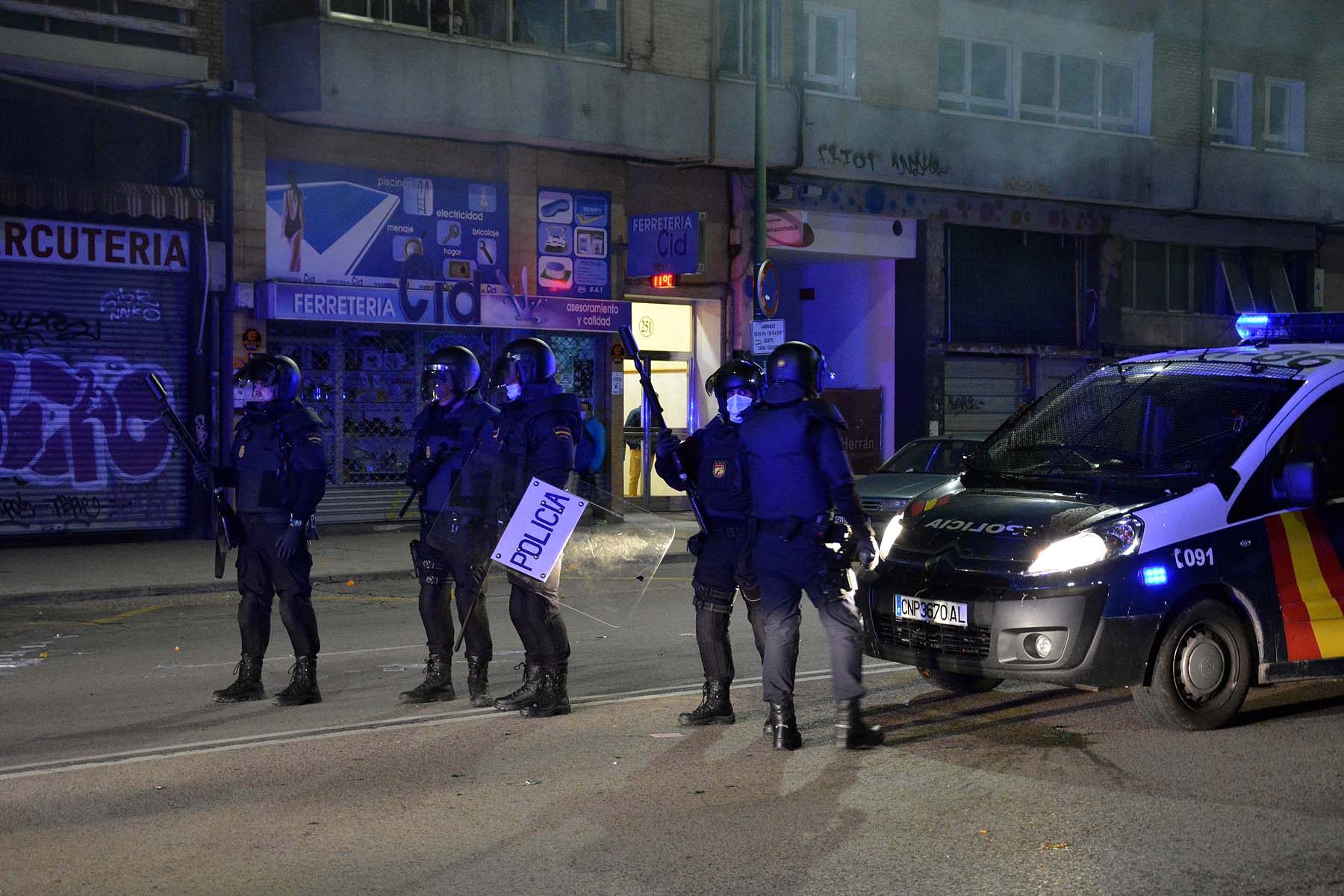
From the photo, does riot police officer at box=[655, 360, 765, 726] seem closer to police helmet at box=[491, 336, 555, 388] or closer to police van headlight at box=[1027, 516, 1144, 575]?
police helmet at box=[491, 336, 555, 388]

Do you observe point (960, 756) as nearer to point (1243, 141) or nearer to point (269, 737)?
point (269, 737)

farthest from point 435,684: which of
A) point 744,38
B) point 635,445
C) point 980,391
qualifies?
point 980,391

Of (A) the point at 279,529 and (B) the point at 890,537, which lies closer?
(B) the point at 890,537

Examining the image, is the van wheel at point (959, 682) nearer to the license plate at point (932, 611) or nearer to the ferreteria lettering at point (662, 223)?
the license plate at point (932, 611)

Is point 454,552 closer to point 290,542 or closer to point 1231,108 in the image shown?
point 290,542

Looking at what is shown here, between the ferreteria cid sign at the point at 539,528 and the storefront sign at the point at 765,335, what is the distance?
11.1 meters

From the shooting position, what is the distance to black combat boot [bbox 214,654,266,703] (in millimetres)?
8484

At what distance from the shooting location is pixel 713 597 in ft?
25.4

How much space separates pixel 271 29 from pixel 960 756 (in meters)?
14.1

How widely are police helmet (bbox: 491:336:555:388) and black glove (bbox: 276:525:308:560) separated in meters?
1.25

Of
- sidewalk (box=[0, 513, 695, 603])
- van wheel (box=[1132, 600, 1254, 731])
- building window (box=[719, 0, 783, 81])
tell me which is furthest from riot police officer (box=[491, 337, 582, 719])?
building window (box=[719, 0, 783, 81])

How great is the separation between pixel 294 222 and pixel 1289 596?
13904 millimetres

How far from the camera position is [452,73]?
1925 centimetres

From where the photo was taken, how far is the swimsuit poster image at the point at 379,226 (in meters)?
19.0
